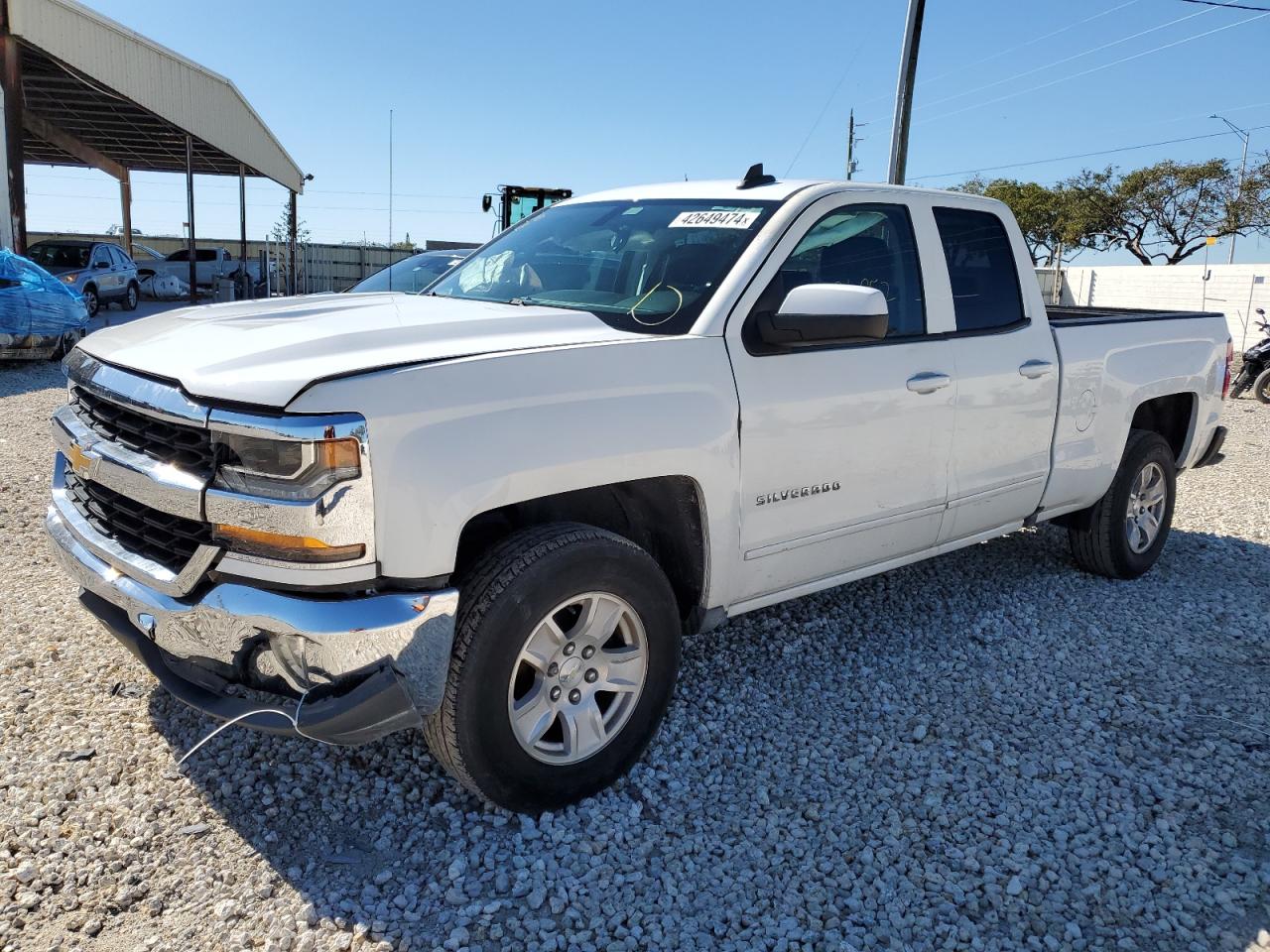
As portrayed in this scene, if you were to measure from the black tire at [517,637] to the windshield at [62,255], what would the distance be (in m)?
21.7

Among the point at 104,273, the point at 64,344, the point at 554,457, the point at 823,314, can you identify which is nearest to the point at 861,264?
the point at 823,314

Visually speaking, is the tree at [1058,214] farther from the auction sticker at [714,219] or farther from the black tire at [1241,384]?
the auction sticker at [714,219]

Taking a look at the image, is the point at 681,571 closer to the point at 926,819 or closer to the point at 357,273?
the point at 926,819

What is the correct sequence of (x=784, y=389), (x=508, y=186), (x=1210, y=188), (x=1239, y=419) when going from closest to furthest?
(x=784, y=389)
(x=1239, y=419)
(x=508, y=186)
(x=1210, y=188)

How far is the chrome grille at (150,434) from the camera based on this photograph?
2498mm

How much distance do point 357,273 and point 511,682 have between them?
29298mm

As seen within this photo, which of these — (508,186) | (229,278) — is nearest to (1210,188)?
(508,186)

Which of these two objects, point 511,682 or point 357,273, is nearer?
point 511,682

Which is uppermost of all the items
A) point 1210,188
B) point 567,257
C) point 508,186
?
point 1210,188

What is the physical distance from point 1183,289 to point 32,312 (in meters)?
27.8

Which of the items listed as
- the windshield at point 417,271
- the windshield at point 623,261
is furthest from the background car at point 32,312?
the windshield at point 623,261

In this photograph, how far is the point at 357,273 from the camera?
2992cm

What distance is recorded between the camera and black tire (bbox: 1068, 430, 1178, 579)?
5145 millimetres

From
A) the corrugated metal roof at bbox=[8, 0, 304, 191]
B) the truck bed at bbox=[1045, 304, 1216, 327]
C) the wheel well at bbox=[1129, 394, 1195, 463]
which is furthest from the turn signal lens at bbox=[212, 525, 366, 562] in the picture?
the corrugated metal roof at bbox=[8, 0, 304, 191]
